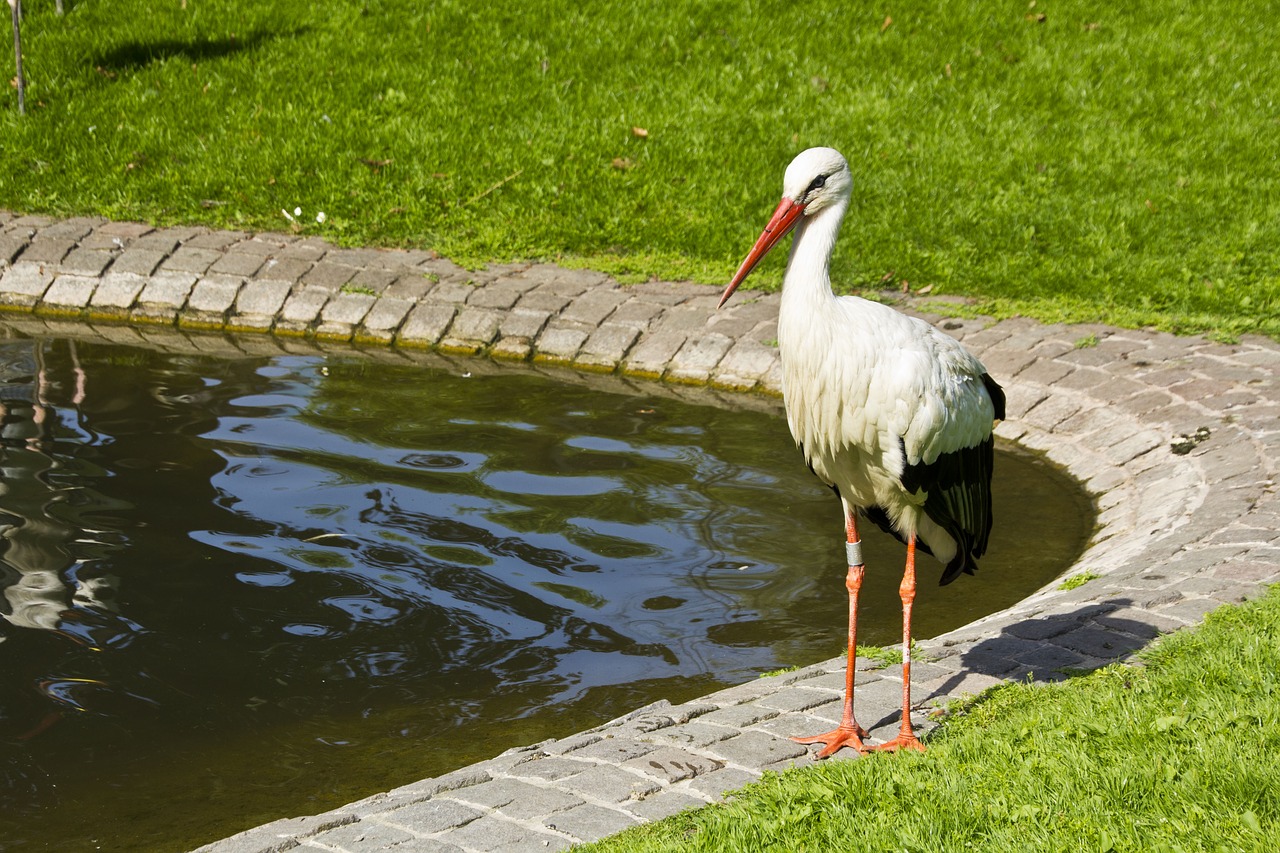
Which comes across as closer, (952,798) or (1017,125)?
(952,798)

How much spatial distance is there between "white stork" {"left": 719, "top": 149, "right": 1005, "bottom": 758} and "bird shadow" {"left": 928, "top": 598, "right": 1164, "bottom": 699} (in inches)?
19.1

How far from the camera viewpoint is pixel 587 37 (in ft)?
46.5

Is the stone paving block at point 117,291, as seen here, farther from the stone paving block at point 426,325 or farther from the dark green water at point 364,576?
the stone paving block at point 426,325

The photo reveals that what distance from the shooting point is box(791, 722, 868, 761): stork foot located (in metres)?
4.44

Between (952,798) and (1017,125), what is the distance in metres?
10.2

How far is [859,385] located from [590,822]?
1.69 meters

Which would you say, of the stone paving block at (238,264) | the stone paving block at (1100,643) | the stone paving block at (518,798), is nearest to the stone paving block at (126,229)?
the stone paving block at (238,264)

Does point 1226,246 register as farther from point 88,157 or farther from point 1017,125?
point 88,157

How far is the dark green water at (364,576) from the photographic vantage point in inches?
197

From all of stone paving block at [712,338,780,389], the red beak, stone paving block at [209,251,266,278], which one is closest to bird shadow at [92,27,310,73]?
stone paving block at [209,251,266,278]

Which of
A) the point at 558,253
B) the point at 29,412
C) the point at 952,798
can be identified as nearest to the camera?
the point at 952,798

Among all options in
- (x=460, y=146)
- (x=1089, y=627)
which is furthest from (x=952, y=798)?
(x=460, y=146)

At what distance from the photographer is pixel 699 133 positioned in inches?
499

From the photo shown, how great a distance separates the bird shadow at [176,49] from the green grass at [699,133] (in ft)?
0.09
